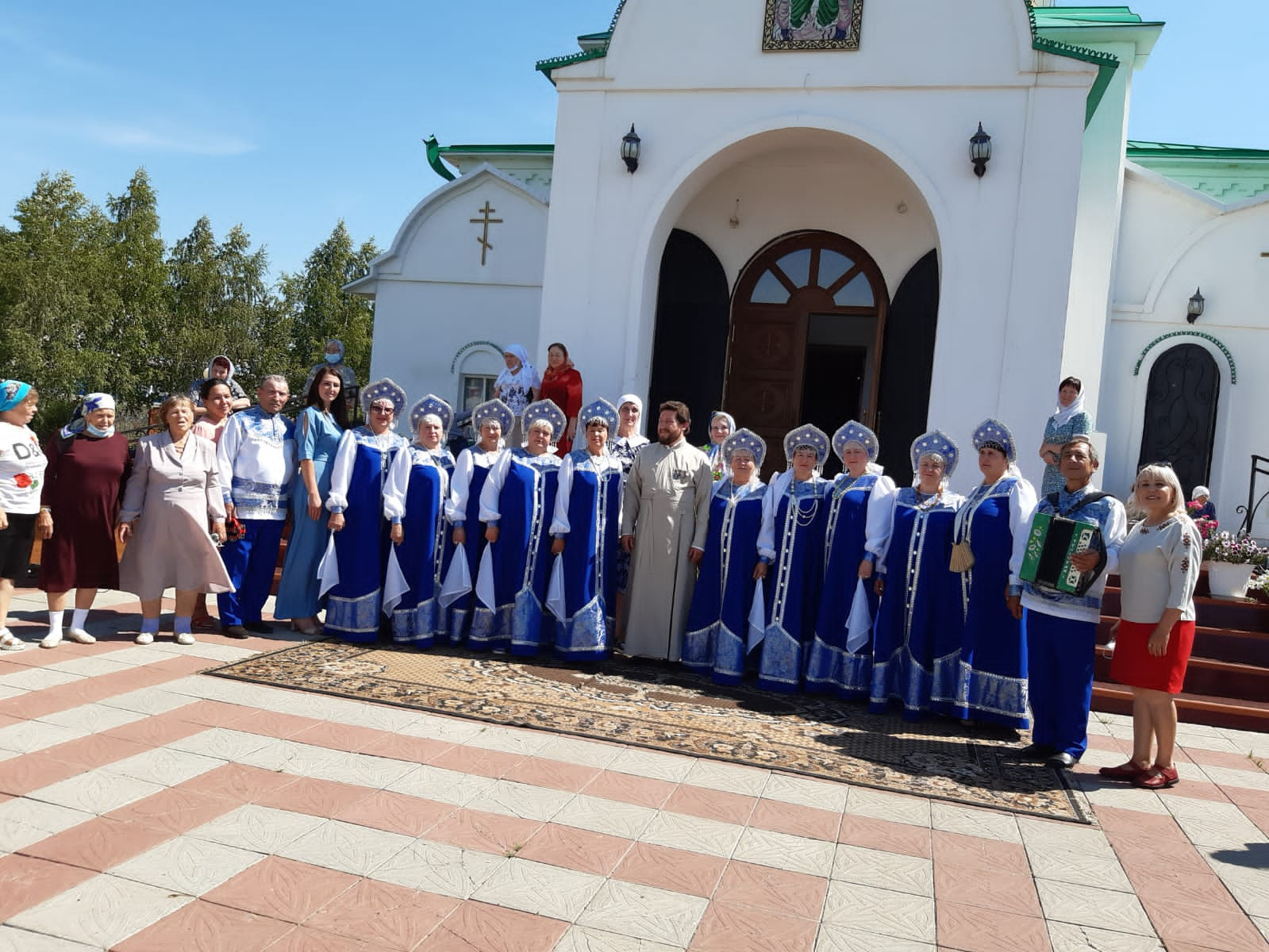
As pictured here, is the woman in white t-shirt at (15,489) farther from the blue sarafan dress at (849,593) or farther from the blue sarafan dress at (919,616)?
the blue sarafan dress at (919,616)

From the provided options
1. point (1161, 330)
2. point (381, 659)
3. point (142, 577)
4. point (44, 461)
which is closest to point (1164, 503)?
point (381, 659)

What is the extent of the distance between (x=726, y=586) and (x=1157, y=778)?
269 cm

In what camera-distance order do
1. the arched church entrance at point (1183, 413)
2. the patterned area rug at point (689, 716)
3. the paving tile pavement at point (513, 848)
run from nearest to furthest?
the paving tile pavement at point (513, 848) < the patterned area rug at point (689, 716) < the arched church entrance at point (1183, 413)

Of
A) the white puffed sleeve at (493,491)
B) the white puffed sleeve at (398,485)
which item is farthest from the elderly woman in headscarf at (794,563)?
the white puffed sleeve at (398,485)

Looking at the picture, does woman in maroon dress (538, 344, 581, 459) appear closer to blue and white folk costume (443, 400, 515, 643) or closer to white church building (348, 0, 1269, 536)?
white church building (348, 0, 1269, 536)

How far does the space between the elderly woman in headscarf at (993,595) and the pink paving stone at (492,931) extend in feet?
11.4

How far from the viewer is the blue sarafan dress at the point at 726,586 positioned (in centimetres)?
626

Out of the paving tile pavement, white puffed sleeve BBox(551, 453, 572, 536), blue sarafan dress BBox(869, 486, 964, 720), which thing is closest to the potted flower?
the paving tile pavement

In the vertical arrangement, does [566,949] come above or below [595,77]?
below

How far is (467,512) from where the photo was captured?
21.9 ft

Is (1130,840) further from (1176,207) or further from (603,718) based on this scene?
(1176,207)

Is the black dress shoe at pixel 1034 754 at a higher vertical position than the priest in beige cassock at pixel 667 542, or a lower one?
lower

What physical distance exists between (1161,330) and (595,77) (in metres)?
7.49

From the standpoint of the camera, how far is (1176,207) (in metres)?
11.7
